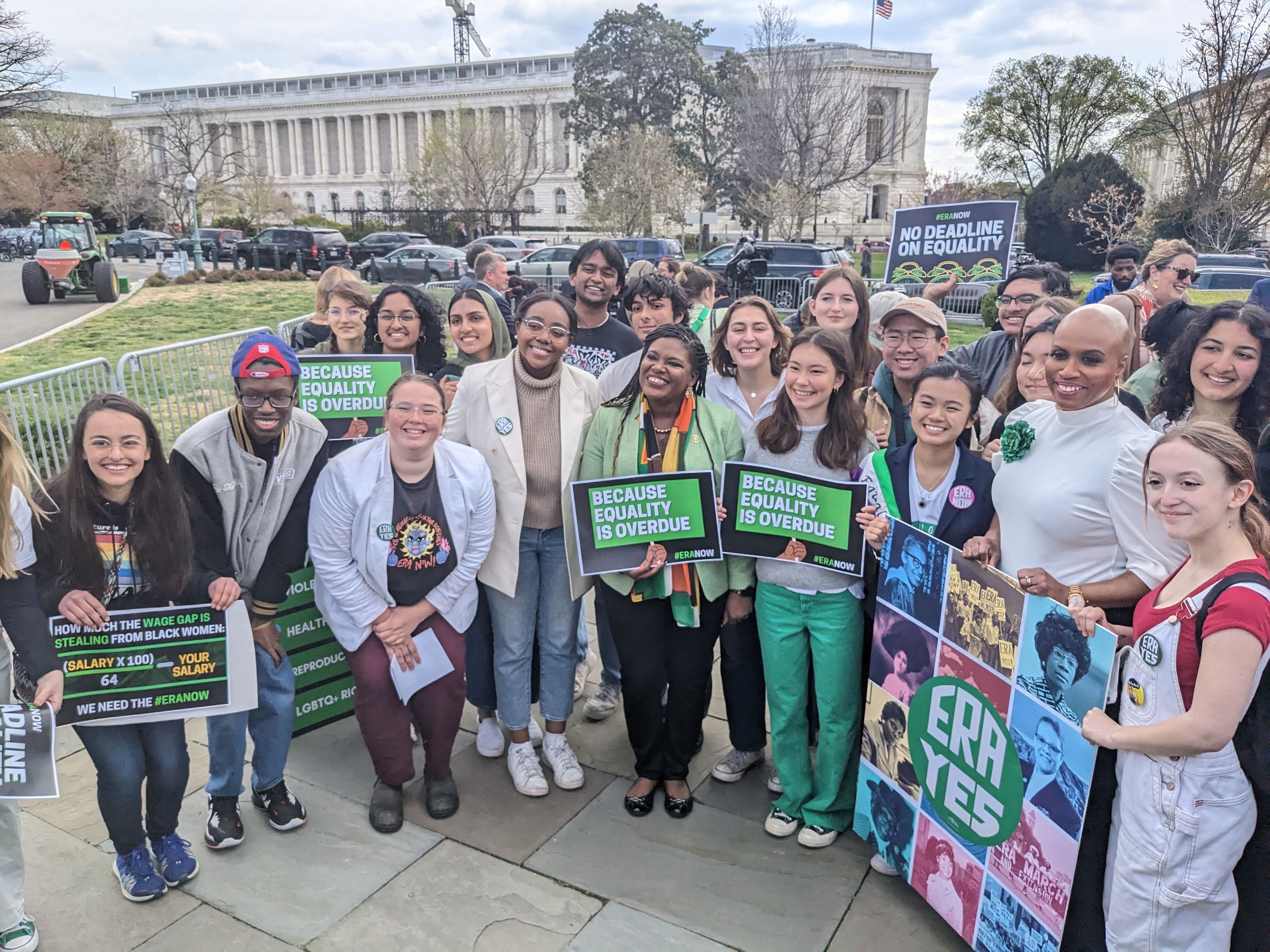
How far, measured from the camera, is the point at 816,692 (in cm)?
363

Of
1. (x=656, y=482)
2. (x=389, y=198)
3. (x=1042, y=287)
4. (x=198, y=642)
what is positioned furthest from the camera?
(x=389, y=198)

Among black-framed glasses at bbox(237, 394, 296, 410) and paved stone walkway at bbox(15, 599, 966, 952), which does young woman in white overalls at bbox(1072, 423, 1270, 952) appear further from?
black-framed glasses at bbox(237, 394, 296, 410)

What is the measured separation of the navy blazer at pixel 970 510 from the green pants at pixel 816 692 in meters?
0.51

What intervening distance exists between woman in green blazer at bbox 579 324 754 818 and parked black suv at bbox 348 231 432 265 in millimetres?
31937

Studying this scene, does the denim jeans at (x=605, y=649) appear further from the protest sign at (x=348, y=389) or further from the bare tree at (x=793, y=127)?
the bare tree at (x=793, y=127)

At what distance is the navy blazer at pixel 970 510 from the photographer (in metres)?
3.21

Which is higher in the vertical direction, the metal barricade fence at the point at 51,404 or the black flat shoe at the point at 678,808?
the metal barricade fence at the point at 51,404

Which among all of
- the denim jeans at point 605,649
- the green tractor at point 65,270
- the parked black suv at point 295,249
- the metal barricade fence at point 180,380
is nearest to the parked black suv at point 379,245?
the parked black suv at point 295,249

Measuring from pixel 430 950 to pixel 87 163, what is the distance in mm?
61420

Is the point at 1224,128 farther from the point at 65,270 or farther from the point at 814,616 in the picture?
the point at 65,270

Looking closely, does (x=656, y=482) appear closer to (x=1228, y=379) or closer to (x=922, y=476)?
(x=922, y=476)

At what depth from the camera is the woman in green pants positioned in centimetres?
354

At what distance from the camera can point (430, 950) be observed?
10.3ft

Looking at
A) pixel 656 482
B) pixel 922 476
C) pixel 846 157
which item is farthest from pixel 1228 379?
pixel 846 157
